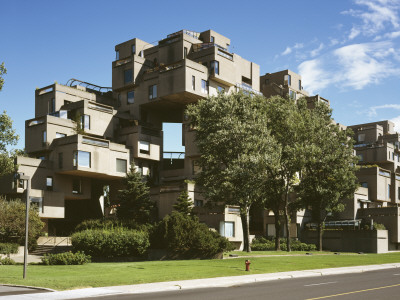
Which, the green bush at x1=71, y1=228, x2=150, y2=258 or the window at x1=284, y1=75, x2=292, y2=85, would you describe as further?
the window at x1=284, y1=75, x2=292, y2=85

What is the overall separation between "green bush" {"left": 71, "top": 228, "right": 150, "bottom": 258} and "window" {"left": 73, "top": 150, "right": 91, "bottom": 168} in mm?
21016

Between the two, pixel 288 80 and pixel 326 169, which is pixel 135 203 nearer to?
pixel 326 169

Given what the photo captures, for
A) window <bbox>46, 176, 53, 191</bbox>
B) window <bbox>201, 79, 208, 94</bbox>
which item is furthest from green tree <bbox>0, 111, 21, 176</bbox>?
window <bbox>201, 79, 208, 94</bbox>

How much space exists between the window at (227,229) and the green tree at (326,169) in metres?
7.98

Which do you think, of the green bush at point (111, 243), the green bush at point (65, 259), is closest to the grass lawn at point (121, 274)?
the green bush at point (65, 259)

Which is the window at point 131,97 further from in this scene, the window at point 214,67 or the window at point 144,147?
the window at point 214,67

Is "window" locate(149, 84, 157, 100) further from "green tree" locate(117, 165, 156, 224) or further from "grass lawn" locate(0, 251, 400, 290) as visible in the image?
"grass lawn" locate(0, 251, 400, 290)

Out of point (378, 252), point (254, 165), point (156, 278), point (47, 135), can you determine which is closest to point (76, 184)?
point (47, 135)

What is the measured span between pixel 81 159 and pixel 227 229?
18998mm

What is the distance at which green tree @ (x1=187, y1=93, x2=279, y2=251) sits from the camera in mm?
40500

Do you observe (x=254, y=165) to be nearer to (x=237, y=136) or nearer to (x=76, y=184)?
(x=237, y=136)

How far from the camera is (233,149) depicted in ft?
138

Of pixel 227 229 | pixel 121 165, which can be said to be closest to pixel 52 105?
pixel 121 165

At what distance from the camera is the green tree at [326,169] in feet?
158
